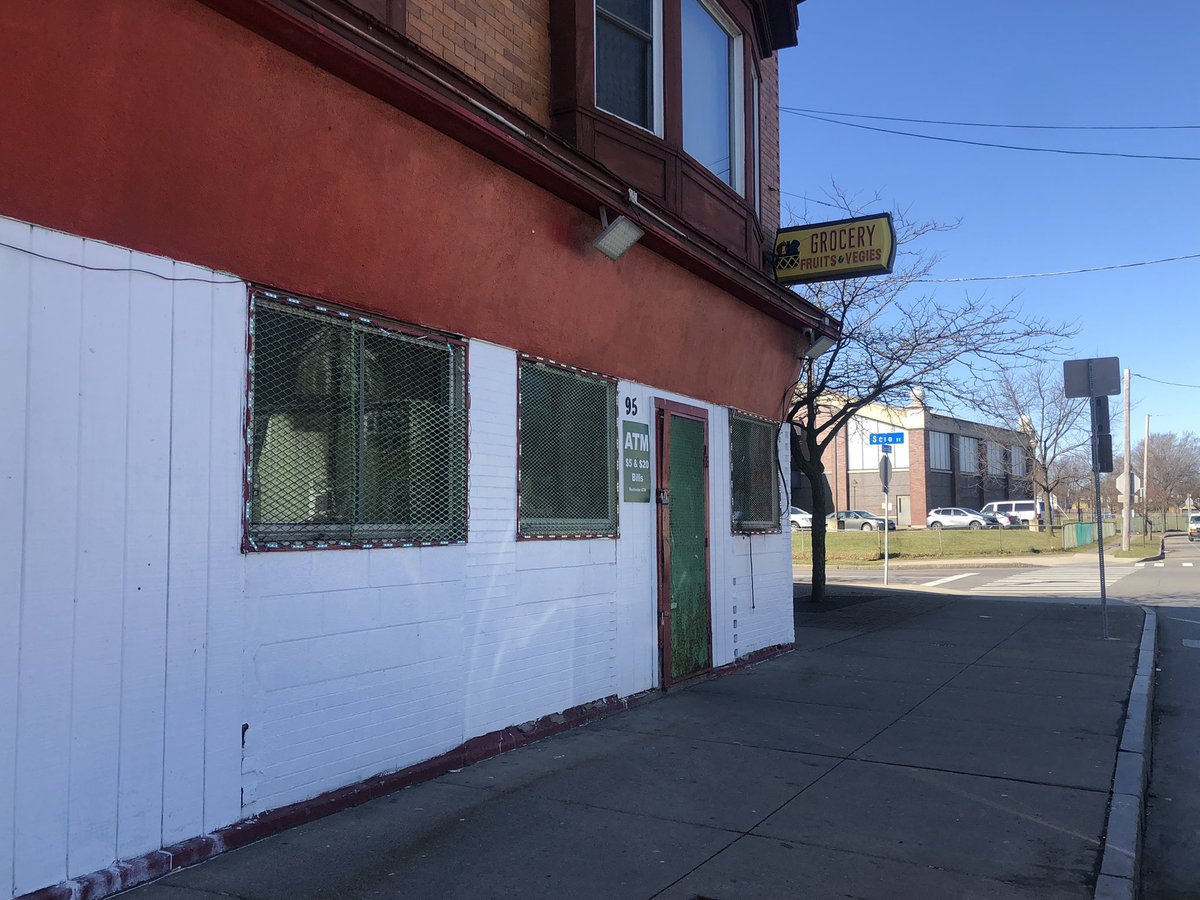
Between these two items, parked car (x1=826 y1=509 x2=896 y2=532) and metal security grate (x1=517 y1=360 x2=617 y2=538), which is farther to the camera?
parked car (x1=826 y1=509 x2=896 y2=532)

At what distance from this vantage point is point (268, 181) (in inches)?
193

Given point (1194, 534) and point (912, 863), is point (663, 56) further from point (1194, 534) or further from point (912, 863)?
point (1194, 534)

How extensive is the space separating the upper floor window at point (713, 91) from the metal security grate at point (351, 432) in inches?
194

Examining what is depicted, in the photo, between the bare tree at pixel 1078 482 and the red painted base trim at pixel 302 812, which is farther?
the bare tree at pixel 1078 482

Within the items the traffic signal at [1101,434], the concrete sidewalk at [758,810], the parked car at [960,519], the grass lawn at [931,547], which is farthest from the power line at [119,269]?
the parked car at [960,519]

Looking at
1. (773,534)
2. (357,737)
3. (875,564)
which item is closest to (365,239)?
(357,737)

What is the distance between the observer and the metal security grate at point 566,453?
23.5 feet

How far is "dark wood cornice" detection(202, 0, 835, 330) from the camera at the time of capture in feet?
15.6

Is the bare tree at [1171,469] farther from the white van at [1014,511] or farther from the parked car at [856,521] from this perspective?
the parked car at [856,521]

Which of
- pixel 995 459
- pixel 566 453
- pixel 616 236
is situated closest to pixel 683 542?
pixel 566 453

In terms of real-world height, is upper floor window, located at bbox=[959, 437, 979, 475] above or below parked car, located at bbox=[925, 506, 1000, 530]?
above

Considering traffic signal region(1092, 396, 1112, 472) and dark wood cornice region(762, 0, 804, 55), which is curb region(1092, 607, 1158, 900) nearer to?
traffic signal region(1092, 396, 1112, 472)

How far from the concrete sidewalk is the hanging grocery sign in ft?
15.0

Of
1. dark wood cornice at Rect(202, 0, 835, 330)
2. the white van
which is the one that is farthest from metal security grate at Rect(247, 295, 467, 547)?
the white van
